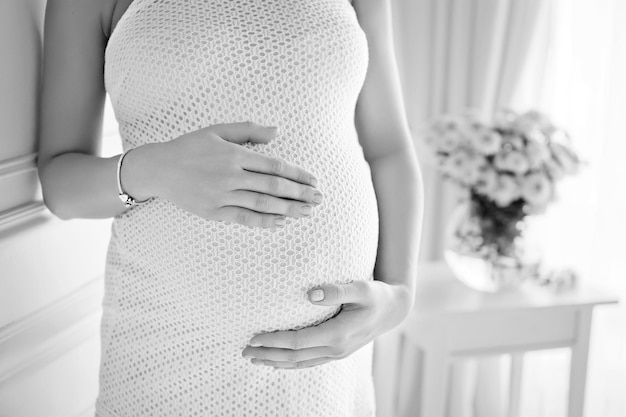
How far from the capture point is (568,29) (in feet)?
7.29

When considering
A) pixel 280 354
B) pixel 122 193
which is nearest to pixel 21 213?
pixel 122 193

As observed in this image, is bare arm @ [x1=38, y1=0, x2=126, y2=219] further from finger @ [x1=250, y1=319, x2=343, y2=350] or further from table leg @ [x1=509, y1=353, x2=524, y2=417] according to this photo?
table leg @ [x1=509, y1=353, x2=524, y2=417]

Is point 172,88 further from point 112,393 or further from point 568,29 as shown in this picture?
point 568,29

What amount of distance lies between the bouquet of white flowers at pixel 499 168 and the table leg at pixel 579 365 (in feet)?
0.92

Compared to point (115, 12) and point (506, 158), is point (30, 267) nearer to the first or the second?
point (115, 12)

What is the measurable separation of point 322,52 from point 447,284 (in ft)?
3.74

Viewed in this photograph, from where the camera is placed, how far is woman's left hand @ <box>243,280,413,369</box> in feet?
3.13

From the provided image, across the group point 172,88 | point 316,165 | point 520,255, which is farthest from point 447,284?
point 172,88

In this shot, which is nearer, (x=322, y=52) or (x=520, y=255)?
(x=322, y=52)

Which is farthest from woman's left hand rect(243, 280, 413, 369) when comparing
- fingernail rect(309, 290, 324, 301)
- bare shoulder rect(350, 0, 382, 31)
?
bare shoulder rect(350, 0, 382, 31)

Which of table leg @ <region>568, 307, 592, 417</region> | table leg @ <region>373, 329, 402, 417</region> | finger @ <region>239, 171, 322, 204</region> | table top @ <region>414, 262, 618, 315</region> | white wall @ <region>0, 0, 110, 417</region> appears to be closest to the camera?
finger @ <region>239, 171, 322, 204</region>

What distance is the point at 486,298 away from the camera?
1.89 m

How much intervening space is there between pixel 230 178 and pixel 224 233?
10 cm

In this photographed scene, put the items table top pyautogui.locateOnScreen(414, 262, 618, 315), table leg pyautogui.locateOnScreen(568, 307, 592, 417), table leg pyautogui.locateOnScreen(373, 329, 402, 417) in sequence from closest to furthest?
table top pyautogui.locateOnScreen(414, 262, 618, 315), table leg pyautogui.locateOnScreen(568, 307, 592, 417), table leg pyautogui.locateOnScreen(373, 329, 402, 417)
